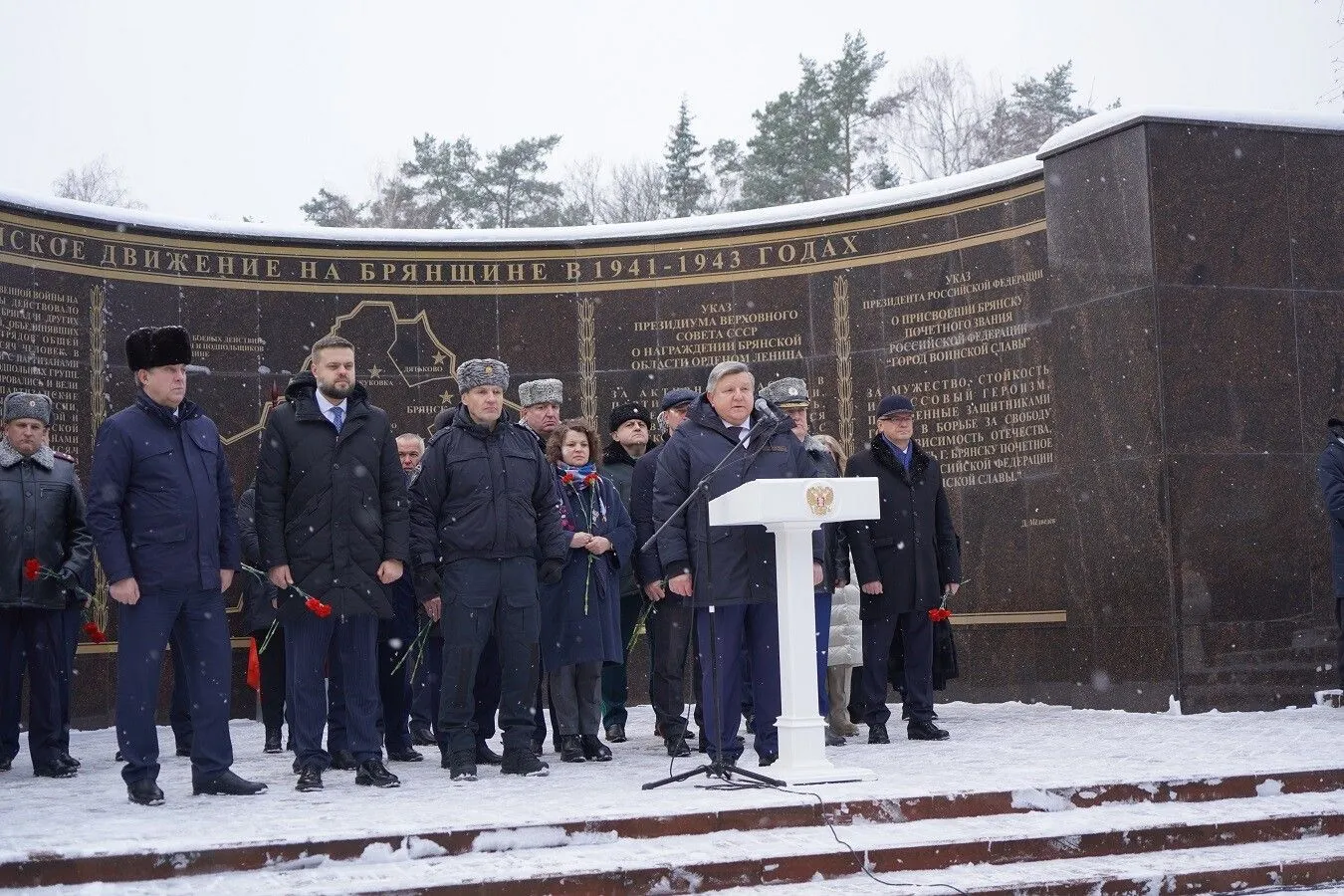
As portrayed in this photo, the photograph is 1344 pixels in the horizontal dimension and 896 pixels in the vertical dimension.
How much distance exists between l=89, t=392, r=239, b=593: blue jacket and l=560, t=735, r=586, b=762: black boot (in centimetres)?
211

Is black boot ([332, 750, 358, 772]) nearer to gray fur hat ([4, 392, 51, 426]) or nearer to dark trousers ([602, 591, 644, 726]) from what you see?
dark trousers ([602, 591, 644, 726])

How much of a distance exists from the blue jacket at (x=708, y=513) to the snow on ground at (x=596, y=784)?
0.87 meters

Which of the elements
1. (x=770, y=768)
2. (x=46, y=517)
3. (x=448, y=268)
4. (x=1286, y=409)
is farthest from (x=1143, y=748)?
(x=448, y=268)

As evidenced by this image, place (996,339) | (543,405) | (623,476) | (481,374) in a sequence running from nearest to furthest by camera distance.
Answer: (481,374)
(543,405)
(623,476)
(996,339)

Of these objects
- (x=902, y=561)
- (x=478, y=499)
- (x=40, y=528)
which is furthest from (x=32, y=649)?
(x=902, y=561)

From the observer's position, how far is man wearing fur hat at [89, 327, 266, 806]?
6.33 metres

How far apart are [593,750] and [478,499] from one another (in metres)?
1.64

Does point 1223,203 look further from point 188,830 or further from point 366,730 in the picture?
point 188,830

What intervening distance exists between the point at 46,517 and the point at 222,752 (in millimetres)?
2421

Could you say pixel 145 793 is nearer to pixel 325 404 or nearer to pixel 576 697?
pixel 325 404

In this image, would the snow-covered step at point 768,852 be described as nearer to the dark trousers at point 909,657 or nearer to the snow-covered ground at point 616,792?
the snow-covered ground at point 616,792

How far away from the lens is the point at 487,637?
7129 mm

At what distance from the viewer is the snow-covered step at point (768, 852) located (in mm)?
4715

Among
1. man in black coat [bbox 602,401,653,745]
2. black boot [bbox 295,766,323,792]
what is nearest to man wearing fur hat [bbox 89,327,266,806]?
black boot [bbox 295,766,323,792]
